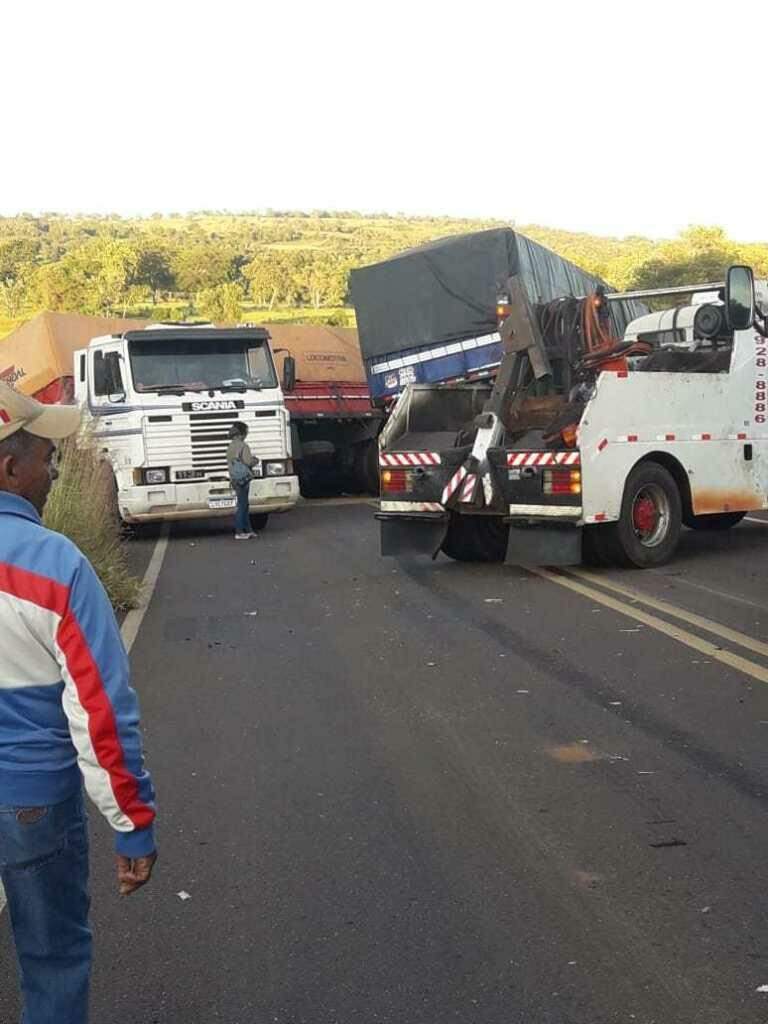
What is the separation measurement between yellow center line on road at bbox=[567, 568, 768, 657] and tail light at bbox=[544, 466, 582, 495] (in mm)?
870

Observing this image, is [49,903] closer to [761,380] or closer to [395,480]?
[395,480]

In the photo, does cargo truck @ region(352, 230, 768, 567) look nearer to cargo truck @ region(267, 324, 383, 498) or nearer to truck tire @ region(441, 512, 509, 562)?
truck tire @ region(441, 512, 509, 562)

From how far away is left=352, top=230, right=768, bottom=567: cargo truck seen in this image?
461 inches

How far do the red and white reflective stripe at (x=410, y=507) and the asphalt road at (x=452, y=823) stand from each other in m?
2.32

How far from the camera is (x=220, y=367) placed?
18203 millimetres

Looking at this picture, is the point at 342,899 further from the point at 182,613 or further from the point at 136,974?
the point at 182,613

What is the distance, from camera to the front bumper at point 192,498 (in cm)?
1734

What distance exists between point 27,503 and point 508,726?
4.34 meters

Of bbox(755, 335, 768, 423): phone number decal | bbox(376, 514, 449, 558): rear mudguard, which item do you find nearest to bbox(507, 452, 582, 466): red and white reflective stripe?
bbox(376, 514, 449, 558): rear mudguard

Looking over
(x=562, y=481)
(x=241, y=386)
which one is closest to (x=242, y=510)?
(x=241, y=386)

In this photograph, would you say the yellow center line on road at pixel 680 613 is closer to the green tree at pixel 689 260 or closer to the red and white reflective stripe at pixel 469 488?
the red and white reflective stripe at pixel 469 488

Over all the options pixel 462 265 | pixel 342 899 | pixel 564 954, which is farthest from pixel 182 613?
pixel 462 265

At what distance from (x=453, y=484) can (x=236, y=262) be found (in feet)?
285

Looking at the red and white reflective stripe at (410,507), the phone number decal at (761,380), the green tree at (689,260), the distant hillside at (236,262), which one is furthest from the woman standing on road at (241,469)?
the green tree at (689,260)
